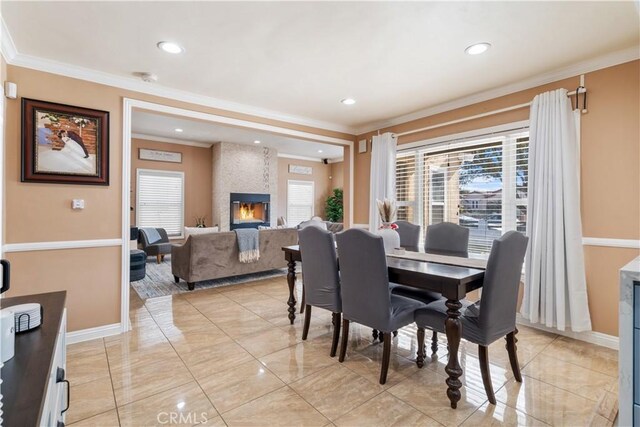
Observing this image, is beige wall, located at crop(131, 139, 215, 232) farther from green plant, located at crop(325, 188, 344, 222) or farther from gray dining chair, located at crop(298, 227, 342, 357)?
gray dining chair, located at crop(298, 227, 342, 357)

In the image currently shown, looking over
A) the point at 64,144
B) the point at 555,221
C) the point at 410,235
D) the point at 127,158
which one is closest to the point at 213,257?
the point at 127,158

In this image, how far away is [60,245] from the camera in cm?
271

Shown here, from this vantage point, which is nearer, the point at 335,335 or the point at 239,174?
the point at 335,335

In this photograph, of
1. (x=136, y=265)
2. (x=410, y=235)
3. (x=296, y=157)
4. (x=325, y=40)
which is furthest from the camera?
(x=296, y=157)

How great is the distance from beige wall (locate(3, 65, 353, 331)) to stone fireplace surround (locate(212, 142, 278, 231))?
4011 mm

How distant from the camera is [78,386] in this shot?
2068 mm

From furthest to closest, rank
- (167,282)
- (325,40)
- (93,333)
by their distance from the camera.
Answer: (167,282), (93,333), (325,40)

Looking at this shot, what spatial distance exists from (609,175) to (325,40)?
103 inches

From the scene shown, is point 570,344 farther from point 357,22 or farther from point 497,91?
point 357,22

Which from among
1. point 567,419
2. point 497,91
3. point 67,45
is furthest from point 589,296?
point 67,45

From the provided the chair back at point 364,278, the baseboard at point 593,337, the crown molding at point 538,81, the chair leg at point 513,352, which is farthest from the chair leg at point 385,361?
the crown molding at point 538,81

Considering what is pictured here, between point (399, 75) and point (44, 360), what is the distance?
3.14m

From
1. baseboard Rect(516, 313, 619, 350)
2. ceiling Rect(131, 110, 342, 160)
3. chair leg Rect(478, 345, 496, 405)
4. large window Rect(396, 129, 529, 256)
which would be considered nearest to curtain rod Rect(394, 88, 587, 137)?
large window Rect(396, 129, 529, 256)

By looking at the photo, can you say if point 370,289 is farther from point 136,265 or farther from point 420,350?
point 136,265
